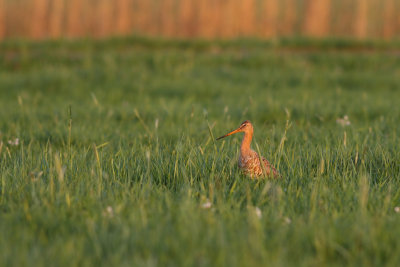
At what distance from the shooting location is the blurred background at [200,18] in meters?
17.1

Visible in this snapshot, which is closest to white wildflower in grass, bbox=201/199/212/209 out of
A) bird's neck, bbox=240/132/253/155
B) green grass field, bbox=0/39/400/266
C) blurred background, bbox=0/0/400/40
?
green grass field, bbox=0/39/400/266

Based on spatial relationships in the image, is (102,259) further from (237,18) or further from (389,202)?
(237,18)

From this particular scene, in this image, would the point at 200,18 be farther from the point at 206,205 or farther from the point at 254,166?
the point at 206,205

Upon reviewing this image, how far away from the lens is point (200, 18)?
17.2m

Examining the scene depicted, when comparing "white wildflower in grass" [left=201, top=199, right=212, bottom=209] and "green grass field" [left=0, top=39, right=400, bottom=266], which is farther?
"white wildflower in grass" [left=201, top=199, right=212, bottom=209]

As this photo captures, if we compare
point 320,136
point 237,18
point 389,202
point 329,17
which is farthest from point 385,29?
point 389,202

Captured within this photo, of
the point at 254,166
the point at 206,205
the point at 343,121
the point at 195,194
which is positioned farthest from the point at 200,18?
the point at 206,205

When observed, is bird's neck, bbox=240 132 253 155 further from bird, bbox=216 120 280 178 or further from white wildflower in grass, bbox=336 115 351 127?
white wildflower in grass, bbox=336 115 351 127

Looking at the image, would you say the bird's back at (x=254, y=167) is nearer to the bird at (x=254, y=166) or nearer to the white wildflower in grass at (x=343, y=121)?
the bird at (x=254, y=166)

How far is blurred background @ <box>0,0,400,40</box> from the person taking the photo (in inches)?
673

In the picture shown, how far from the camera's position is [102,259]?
86.8 inches

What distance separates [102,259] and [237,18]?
1561 cm

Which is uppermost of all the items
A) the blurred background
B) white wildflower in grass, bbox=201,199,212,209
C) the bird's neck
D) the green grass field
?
the blurred background

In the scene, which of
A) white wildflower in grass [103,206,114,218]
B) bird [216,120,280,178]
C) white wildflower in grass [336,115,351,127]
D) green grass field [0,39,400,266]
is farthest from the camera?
white wildflower in grass [336,115,351,127]
